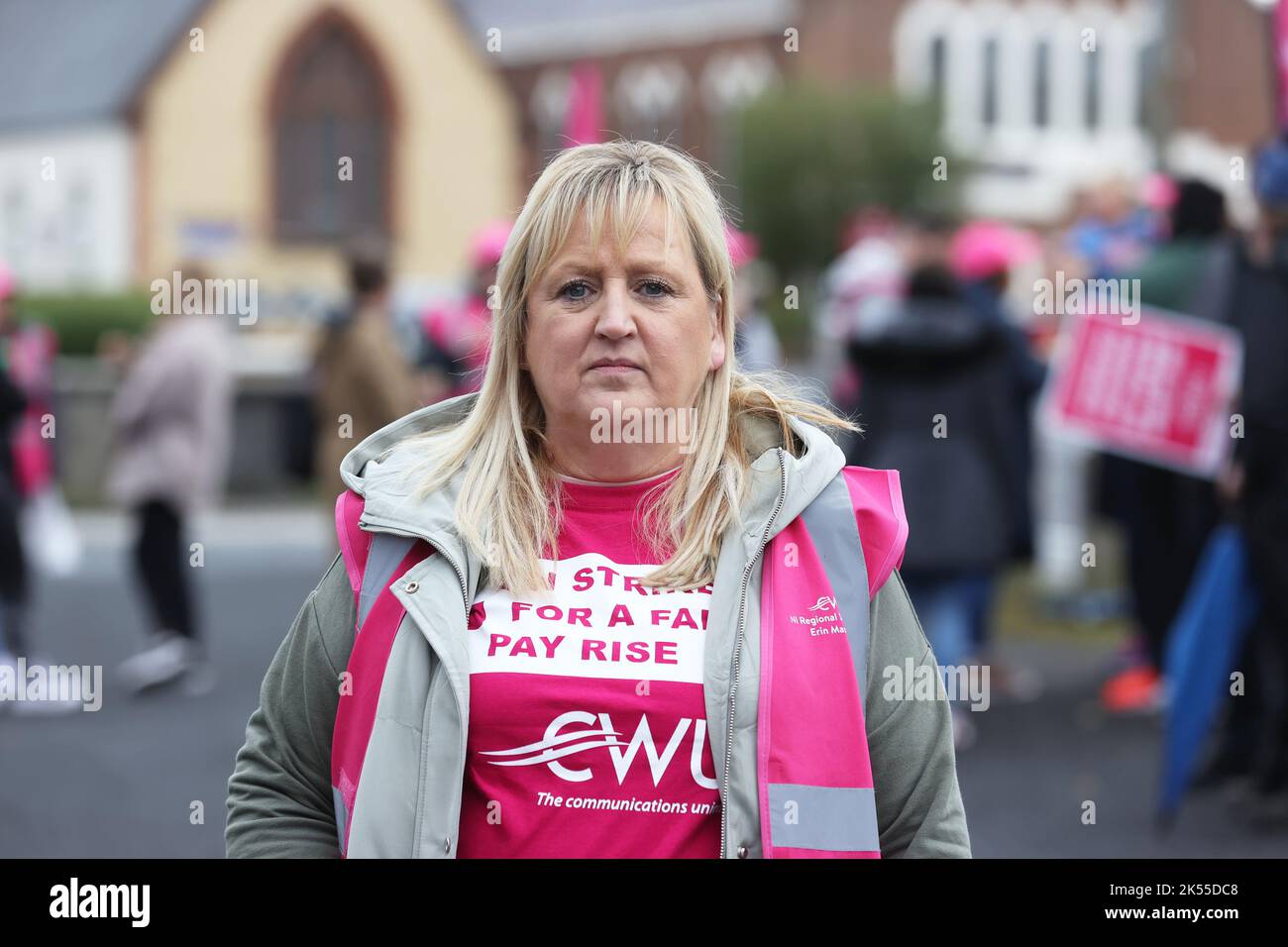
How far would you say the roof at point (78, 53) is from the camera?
37688 mm

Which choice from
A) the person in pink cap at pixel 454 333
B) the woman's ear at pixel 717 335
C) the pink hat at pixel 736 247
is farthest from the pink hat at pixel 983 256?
the woman's ear at pixel 717 335

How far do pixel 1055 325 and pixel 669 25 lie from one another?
41035 mm

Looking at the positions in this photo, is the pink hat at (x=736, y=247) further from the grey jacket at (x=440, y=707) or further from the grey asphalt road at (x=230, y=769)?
the grey asphalt road at (x=230, y=769)

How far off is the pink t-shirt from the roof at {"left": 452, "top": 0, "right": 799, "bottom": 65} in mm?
45360

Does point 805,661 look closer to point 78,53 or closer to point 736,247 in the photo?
point 736,247

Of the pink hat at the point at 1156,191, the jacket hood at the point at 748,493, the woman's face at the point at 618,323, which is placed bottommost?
the jacket hood at the point at 748,493

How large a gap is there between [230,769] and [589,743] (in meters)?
5.12

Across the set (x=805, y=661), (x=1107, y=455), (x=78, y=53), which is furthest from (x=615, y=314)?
(x=78, y=53)

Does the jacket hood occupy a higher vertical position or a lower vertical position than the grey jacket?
higher

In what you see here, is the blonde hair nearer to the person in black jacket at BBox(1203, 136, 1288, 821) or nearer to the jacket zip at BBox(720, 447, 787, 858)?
the jacket zip at BBox(720, 447, 787, 858)

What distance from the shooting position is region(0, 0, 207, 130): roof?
37688 mm

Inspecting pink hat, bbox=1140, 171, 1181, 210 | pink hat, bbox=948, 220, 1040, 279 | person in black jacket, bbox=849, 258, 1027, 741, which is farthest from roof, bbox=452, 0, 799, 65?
person in black jacket, bbox=849, 258, 1027, 741

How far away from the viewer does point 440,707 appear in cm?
240
